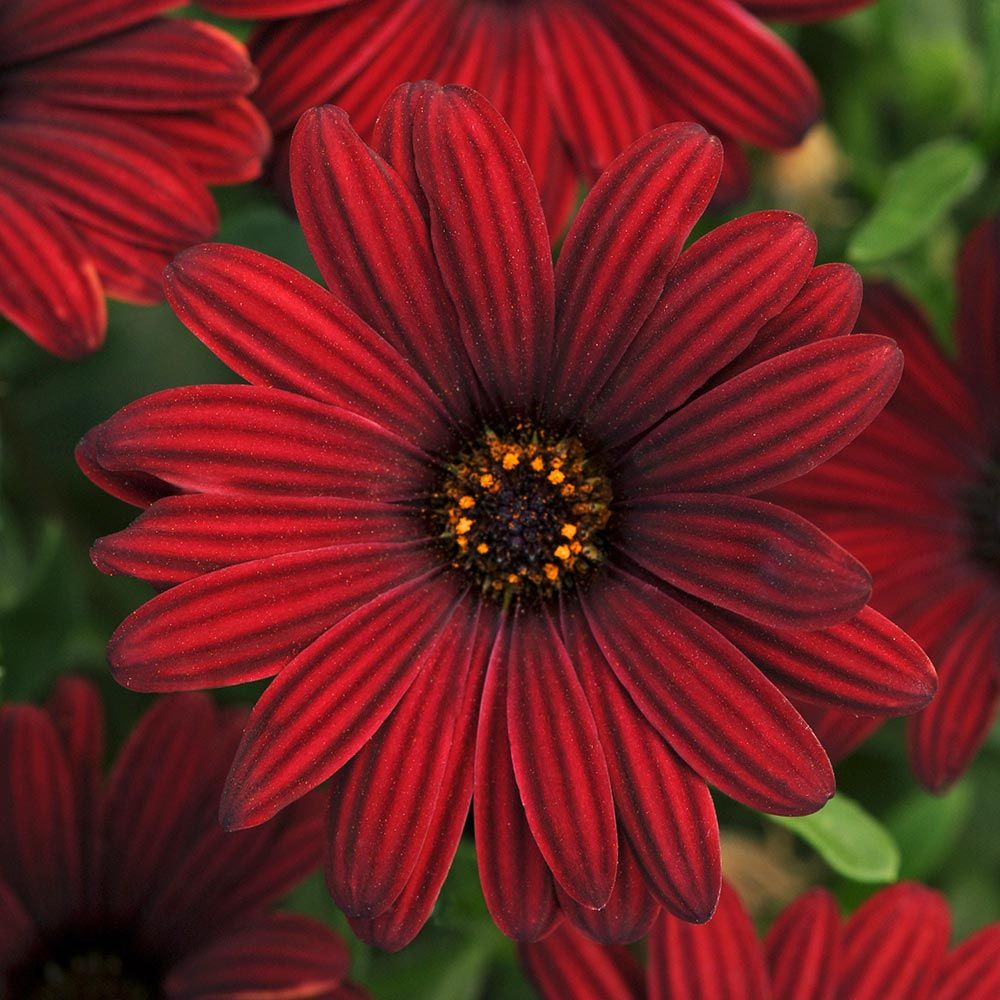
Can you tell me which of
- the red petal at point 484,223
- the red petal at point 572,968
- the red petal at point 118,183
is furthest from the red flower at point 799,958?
the red petal at point 118,183

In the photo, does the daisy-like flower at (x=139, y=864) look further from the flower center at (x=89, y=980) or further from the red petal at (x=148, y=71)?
the red petal at (x=148, y=71)

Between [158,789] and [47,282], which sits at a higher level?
[47,282]

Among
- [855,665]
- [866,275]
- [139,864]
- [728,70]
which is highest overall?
[728,70]

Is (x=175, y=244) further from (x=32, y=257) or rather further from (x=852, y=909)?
(x=852, y=909)

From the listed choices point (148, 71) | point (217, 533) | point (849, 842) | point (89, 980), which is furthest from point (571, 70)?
point (89, 980)

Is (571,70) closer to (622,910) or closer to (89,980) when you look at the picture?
(622,910)

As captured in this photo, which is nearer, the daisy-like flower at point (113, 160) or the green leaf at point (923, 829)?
the daisy-like flower at point (113, 160)

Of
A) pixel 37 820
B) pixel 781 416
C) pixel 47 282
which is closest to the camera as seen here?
pixel 781 416

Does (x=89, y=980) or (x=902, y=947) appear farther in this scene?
(x=89, y=980)
